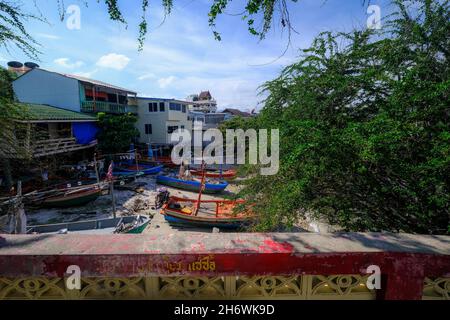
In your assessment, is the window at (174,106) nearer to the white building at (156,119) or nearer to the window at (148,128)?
the white building at (156,119)

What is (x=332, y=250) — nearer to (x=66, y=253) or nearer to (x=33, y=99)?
(x=66, y=253)

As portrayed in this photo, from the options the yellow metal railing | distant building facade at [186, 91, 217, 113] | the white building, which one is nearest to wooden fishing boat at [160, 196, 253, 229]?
the yellow metal railing

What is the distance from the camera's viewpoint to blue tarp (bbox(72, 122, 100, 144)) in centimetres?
2052

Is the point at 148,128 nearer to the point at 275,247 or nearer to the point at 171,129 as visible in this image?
the point at 171,129

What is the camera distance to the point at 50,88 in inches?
882

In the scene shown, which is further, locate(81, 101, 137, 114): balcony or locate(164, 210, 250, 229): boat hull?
locate(81, 101, 137, 114): balcony

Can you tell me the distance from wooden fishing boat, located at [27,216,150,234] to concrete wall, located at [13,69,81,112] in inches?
570

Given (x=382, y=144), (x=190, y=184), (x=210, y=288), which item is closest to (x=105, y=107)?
(x=190, y=184)

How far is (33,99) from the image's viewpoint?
22.7m

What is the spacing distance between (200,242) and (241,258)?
0.34 meters

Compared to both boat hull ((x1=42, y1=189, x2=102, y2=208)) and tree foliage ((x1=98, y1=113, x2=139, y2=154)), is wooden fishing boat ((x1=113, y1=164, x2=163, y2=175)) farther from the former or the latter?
boat hull ((x1=42, y1=189, x2=102, y2=208))

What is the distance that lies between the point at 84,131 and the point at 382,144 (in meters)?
22.9

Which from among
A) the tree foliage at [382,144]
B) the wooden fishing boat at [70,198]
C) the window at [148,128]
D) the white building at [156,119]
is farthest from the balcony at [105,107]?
the tree foliage at [382,144]
